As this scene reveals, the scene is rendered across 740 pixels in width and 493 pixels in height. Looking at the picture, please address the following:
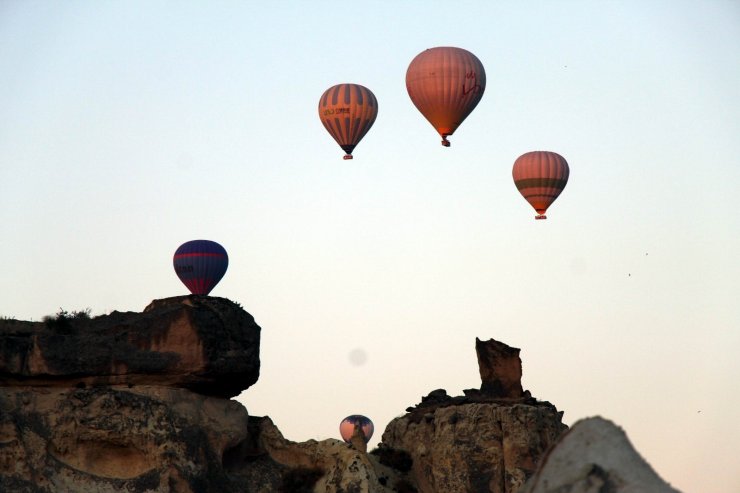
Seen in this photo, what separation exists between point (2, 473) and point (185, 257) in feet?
45.9

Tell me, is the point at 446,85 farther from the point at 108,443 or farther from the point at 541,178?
the point at 108,443

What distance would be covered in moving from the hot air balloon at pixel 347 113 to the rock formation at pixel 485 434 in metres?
11.8

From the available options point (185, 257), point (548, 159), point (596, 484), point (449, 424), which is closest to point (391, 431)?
point (449, 424)

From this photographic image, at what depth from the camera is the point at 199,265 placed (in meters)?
52.5

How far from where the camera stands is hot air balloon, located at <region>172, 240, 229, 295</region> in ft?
173

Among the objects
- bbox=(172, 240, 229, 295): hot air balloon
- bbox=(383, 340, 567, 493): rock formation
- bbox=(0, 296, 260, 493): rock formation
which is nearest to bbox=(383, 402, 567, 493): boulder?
bbox=(383, 340, 567, 493): rock formation

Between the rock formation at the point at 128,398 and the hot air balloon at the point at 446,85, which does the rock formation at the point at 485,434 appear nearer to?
the rock formation at the point at 128,398

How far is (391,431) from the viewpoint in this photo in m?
52.4

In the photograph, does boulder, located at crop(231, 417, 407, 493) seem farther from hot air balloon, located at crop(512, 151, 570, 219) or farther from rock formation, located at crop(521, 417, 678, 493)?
rock formation, located at crop(521, 417, 678, 493)

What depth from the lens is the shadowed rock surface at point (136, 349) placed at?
148 feet

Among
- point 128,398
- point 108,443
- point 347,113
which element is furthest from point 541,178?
point 108,443

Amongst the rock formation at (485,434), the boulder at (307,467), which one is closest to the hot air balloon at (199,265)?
the boulder at (307,467)

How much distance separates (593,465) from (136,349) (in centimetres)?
3662

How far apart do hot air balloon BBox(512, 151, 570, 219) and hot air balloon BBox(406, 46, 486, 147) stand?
167 inches
